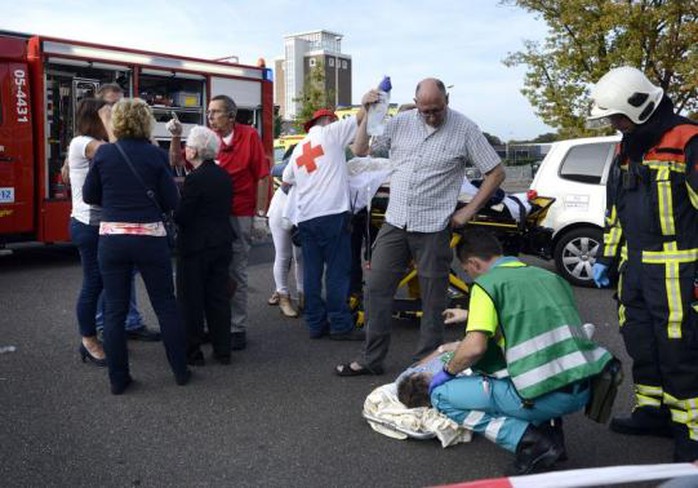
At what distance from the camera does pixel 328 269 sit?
5891 mm

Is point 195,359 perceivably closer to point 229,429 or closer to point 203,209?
point 203,209

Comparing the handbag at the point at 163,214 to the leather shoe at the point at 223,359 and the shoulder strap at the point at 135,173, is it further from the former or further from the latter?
the leather shoe at the point at 223,359

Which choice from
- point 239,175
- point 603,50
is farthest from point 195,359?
point 603,50

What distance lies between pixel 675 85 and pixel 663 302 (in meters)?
16.7

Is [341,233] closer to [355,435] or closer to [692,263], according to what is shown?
[355,435]

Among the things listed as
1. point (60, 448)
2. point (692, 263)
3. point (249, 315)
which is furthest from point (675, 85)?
point (60, 448)

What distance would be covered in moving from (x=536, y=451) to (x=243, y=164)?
3.26 metres

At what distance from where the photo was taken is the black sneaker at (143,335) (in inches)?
231

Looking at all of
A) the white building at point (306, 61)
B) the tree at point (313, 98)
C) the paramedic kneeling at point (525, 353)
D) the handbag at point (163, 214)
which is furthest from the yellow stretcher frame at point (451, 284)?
the white building at point (306, 61)

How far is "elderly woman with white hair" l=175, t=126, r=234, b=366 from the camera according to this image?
16.3 feet

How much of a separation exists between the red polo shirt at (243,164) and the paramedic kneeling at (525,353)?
2661 millimetres

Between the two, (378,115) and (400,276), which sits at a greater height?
(378,115)

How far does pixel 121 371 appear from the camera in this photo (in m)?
4.57

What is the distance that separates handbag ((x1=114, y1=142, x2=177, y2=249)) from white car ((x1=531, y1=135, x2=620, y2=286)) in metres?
→ 4.98
